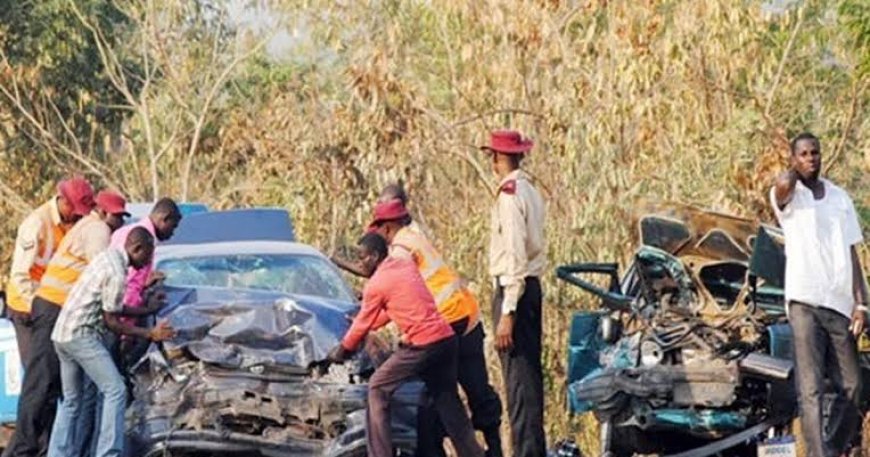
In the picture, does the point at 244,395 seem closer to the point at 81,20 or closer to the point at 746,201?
the point at 746,201

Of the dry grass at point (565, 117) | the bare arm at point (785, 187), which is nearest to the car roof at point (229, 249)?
the dry grass at point (565, 117)

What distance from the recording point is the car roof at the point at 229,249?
1300 centimetres

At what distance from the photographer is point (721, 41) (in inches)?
645

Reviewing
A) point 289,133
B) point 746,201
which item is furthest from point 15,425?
point 289,133

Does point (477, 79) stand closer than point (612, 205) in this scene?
No

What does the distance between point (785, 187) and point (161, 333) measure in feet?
12.5

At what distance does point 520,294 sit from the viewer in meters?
11.5

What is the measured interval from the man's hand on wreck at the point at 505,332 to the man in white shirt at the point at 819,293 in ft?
5.91

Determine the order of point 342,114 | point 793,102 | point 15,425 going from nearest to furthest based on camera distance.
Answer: point 15,425
point 342,114
point 793,102

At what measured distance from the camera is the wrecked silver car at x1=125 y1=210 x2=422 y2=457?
1123cm

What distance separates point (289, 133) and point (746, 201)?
5.87 m

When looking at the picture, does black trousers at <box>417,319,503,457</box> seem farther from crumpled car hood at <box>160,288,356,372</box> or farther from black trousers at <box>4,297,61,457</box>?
black trousers at <box>4,297,61,457</box>

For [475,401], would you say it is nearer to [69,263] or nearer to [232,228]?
[69,263]

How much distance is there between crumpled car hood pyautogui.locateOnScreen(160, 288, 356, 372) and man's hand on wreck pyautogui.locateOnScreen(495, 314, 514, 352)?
100cm
